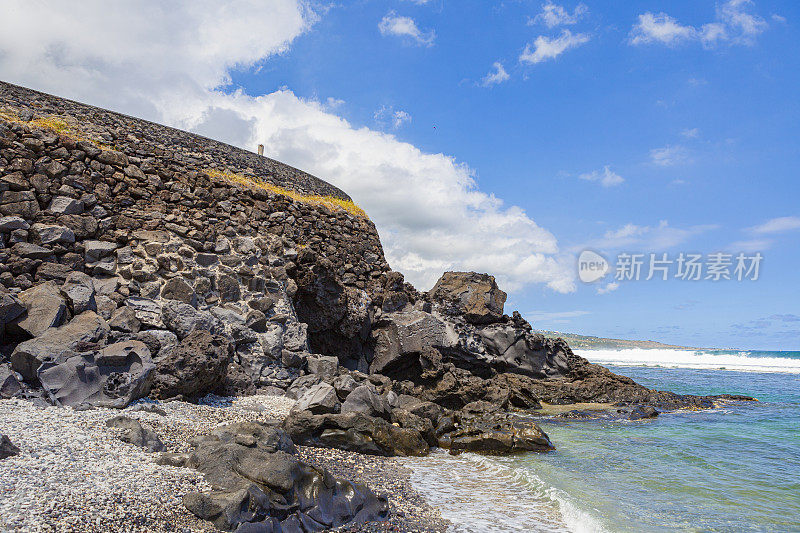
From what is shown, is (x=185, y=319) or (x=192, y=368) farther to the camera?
(x=185, y=319)

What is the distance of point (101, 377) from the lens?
853cm

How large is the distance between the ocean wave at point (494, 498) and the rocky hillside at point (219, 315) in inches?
45.0

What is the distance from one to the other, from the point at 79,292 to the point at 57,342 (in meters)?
1.78

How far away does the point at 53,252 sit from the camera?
36.3ft

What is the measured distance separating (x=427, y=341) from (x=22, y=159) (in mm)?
15194

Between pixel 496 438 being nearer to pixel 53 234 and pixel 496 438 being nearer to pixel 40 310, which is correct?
pixel 40 310

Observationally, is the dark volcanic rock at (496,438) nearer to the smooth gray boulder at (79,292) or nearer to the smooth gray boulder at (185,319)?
the smooth gray boulder at (185,319)

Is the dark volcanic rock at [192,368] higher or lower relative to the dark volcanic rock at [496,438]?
higher

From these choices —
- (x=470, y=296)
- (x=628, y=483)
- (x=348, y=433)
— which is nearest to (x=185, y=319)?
(x=348, y=433)

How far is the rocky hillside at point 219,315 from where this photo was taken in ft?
25.3

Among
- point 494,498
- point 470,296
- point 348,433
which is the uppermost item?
point 470,296

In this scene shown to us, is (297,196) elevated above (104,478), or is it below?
above

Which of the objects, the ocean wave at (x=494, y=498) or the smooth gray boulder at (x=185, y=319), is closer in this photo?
the ocean wave at (x=494, y=498)

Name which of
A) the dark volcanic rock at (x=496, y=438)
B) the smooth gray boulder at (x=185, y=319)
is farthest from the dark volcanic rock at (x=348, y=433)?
the smooth gray boulder at (x=185, y=319)
